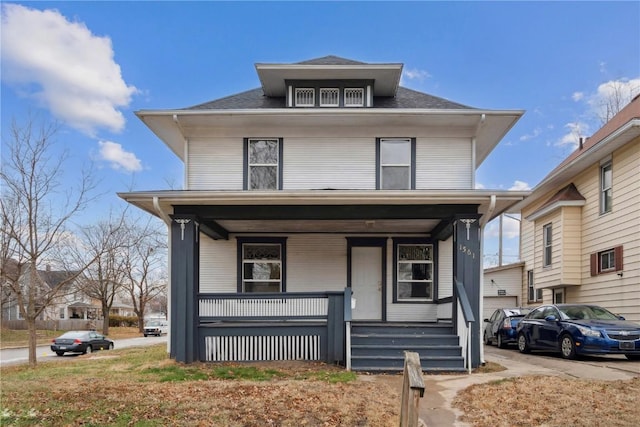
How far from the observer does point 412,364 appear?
3.87m

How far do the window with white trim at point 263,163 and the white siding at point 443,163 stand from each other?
344 cm

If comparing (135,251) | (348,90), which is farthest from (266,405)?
(135,251)

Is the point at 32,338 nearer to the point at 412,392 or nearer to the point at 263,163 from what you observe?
the point at 263,163

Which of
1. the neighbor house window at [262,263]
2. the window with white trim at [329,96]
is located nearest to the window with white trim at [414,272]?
the neighbor house window at [262,263]

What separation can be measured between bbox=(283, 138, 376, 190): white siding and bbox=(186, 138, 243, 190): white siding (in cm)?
119

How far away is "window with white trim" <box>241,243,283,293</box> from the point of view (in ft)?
40.4

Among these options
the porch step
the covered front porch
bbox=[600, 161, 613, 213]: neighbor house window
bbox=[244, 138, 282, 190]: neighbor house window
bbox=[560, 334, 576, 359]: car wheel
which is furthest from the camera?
bbox=[600, 161, 613, 213]: neighbor house window

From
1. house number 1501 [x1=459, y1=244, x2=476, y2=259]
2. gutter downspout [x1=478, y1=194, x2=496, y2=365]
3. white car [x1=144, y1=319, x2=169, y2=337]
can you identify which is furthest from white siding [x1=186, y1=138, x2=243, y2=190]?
white car [x1=144, y1=319, x2=169, y2=337]

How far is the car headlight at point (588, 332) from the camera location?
31.9ft

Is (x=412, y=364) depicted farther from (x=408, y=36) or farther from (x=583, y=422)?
(x=408, y=36)

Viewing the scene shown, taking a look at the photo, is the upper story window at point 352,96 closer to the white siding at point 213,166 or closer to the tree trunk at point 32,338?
the white siding at point 213,166

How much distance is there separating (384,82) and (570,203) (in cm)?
715

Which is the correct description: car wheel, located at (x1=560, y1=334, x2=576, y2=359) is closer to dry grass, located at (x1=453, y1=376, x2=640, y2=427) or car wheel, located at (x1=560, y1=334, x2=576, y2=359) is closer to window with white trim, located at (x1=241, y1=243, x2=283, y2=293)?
dry grass, located at (x1=453, y1=376, x2=640, y2=427)

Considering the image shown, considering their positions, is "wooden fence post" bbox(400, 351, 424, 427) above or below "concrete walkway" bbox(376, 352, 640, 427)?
above
